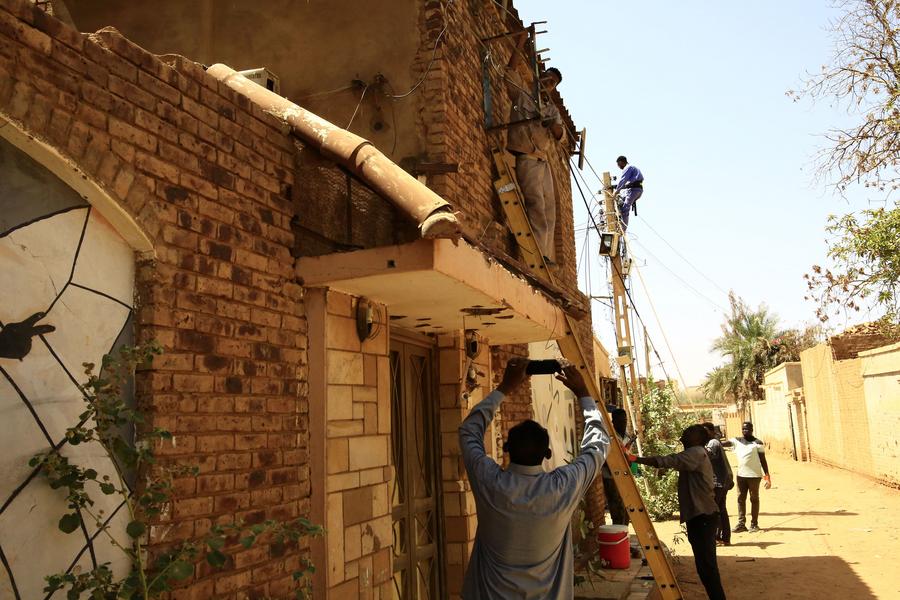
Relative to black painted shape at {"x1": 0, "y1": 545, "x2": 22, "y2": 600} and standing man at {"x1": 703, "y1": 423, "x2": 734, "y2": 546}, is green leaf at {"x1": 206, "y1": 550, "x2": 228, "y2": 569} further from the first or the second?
standing man at {"x1": 703, "y1": 423, "x2": 734, "y2": 546}

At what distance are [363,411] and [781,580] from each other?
6806 mm

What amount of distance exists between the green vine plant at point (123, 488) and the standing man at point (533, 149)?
5.51 meters

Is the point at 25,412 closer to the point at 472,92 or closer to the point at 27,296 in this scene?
the point at 27,296

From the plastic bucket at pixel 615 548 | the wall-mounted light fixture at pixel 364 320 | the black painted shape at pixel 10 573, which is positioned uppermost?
the wall-mounted light fixture at pixel 364 320

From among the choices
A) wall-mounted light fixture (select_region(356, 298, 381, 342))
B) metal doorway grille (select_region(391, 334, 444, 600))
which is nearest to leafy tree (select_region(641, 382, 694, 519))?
metal doorway grille (select_region(391, 334, 444, 600))

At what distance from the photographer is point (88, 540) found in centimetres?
261

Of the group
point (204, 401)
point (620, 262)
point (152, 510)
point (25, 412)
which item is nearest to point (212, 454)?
point (204, 401)

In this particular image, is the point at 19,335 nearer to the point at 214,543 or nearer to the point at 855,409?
the point at 214,543

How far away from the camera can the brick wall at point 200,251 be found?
269cm

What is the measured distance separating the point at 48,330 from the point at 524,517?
6.61 ft

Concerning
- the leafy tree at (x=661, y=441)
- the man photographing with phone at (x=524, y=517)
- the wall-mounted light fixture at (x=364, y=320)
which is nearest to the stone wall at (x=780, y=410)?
the leafy tree at (x=661, y=441)

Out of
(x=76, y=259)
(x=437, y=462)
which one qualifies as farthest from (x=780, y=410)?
(x=76, y=259)

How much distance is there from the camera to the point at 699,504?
23.5ft

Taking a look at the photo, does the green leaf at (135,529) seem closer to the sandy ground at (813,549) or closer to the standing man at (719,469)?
the sandy ground at (813,549)
